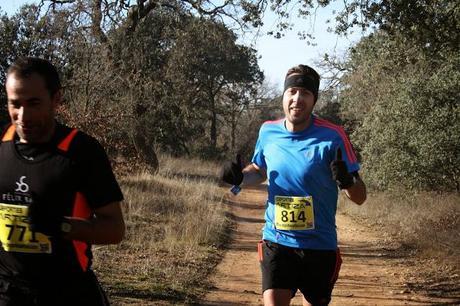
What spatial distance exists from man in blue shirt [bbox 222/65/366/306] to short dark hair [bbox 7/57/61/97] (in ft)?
6.40

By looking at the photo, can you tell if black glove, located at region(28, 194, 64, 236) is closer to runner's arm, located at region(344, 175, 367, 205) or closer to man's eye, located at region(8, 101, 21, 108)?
man's eye, located at region(8, 101, 21, 108)

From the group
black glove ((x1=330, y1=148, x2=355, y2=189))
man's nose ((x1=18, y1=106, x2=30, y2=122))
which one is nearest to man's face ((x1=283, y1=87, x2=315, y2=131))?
black glove ((x1=330, y1=148, x2=355, y2=189))

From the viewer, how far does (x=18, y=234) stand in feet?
8.31

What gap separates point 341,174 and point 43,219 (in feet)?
6.66

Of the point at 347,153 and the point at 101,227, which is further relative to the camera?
the point at 347,153

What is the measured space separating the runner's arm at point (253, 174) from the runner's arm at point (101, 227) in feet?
6.47

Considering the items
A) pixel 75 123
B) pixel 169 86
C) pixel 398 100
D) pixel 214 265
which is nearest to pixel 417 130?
pixel 398 100

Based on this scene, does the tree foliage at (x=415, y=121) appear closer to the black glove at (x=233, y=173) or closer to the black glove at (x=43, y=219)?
the black glove at (x=233, y=173)

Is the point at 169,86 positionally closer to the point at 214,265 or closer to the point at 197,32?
the point at 197,32

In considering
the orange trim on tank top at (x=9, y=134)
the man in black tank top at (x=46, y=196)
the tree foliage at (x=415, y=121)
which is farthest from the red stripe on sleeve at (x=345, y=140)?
the tree foliage at (x=415, y=121)

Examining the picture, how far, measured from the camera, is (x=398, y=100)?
47.1 ft

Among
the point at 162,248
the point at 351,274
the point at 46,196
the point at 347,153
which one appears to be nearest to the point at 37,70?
the point at 46,196

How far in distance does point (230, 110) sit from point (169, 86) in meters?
21.7

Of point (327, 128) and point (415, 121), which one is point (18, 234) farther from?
point (415, 121)
